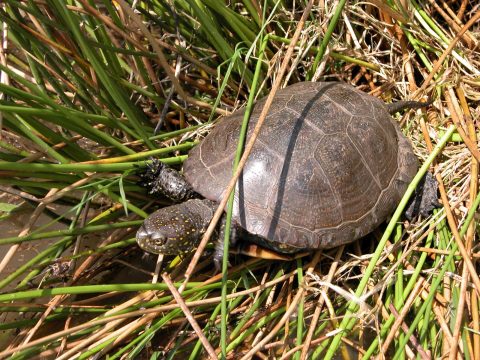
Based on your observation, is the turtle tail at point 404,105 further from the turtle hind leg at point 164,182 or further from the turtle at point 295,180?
the turtle hind leg at point 164,182

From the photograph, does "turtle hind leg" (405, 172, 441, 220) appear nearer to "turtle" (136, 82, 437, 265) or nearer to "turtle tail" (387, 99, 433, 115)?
"turtle" (136, 82, 437, 265)

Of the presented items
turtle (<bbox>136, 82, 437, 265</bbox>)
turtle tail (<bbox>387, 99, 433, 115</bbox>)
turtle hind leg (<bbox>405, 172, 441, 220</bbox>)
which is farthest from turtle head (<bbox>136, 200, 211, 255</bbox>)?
turtle tail (<bbox>387, 99, 433, 115</bbox>)

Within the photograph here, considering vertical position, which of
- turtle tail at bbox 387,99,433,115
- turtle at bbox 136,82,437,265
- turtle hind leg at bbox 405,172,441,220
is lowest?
turtle hind leg at bbox 405,172,441,220

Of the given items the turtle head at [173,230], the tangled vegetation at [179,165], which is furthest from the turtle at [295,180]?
the tangled vegetation at [179,165]

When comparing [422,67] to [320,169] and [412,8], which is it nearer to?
[412,8]

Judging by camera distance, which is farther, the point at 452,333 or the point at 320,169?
the point at 320,169

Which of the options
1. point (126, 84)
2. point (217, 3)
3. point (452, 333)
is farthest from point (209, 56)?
point (452, 333)

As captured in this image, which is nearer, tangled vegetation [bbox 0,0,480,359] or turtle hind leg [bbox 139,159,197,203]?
tangled vegetation [bbox 0,0,480,359]
